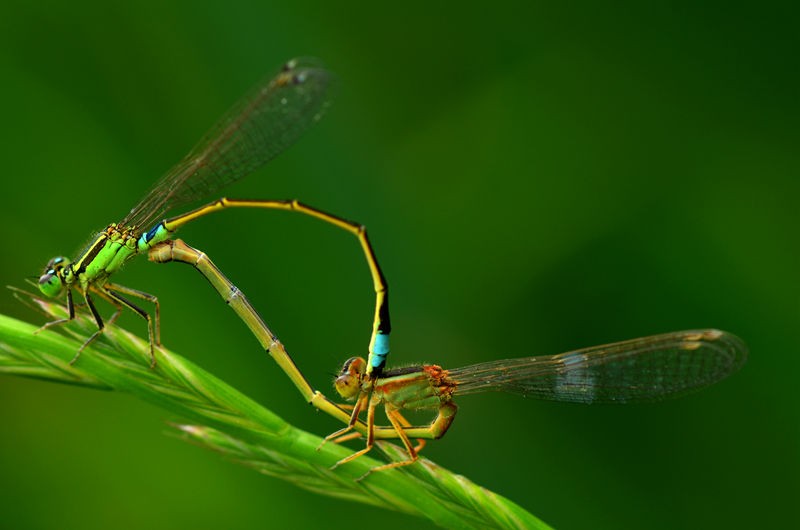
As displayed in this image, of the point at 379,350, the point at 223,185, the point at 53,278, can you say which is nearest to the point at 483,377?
the point at 379,350

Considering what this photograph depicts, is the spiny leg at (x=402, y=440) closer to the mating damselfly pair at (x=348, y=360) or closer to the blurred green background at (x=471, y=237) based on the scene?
the mating damselfly pair at (x=348, y=360)

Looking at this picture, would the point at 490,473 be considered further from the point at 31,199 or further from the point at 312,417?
the point at 31,199

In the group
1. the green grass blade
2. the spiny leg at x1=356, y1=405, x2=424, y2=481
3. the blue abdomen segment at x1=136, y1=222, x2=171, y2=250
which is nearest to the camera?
the green grass blade

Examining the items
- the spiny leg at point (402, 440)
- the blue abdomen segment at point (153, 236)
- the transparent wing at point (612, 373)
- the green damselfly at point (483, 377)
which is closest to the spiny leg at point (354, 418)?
the green damselfly at point (483, 377)

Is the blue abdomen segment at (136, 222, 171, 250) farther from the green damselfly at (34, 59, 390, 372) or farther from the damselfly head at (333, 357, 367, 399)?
the damselfly head at (333, 357, 367, 399)

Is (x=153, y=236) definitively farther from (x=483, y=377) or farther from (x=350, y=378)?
(x=483, y=377)

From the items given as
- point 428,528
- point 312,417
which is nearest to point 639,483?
point 428,528

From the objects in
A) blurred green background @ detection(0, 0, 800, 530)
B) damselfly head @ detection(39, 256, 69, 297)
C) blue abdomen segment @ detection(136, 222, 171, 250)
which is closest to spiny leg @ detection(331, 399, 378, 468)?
blurred green background @ detection(0, 0, 800, 530)
